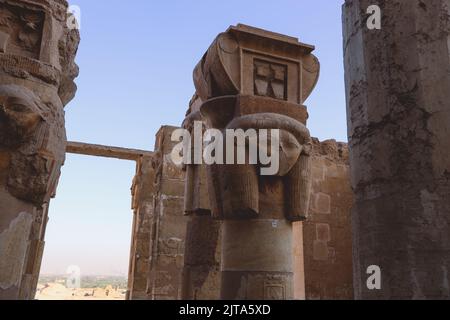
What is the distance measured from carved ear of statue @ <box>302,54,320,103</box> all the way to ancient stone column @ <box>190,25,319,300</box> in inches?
0.4

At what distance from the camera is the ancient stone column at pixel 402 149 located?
142 centimetres

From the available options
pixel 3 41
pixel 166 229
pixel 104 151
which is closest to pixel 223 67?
pixel 3 41

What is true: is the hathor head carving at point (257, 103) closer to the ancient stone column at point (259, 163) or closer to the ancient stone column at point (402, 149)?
the ancient stone column at point (259, 163)

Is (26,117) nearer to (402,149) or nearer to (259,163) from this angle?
(259,163)

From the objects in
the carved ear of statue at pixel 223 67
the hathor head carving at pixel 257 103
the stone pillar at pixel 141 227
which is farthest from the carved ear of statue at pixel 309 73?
the stone pillar at pixel 141 227

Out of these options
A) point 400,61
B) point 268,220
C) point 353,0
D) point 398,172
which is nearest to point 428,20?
point 400,61

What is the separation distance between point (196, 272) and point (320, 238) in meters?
3.34

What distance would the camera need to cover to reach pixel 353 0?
1883 millimetres

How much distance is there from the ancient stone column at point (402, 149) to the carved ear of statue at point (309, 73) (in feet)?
7.83

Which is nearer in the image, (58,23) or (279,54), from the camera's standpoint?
(58,23)

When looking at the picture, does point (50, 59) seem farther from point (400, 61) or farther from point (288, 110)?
point (400, 61)

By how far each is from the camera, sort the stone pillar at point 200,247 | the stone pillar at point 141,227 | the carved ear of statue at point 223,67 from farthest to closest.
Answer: the stone pillar at point 141,227, the stone pillar at point 200,247, the carved ear of statue at point 223,67

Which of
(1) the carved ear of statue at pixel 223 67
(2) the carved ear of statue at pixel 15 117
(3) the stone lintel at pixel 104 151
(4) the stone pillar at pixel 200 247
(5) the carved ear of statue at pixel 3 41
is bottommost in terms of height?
(4) the stone pillar at pixel 200 247

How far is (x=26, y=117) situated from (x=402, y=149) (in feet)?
7.32
